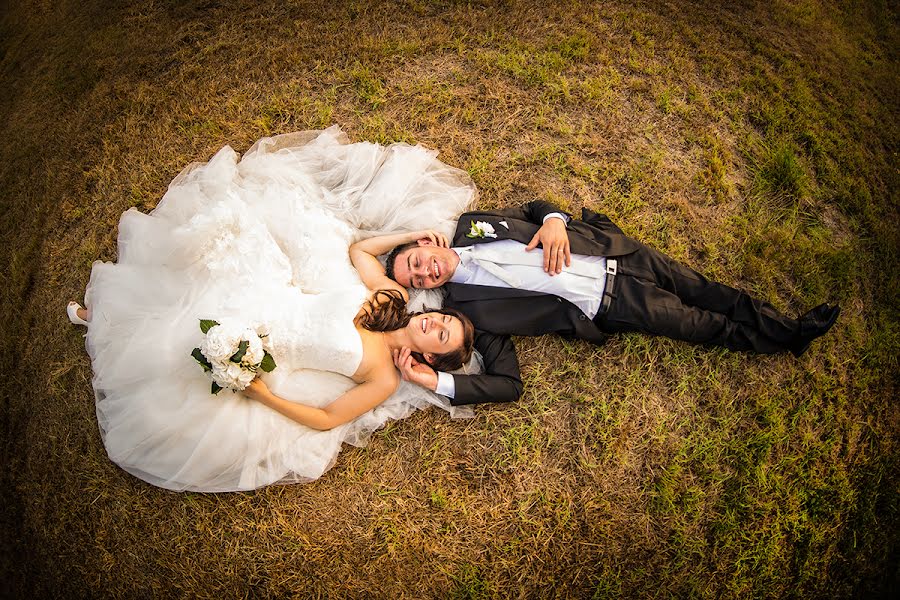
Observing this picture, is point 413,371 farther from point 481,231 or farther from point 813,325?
point 813,325

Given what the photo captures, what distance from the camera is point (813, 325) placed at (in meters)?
4.05

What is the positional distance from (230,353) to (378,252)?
1.62 metres

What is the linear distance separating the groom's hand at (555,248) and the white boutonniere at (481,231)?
374mm

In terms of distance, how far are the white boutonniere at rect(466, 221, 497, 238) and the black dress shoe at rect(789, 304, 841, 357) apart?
9.30 feet

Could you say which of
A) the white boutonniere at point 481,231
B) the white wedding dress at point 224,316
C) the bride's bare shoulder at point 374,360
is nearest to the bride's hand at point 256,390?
the white wedding dress at point 224,316

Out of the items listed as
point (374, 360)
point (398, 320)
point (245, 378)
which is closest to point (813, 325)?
point (398, 320)

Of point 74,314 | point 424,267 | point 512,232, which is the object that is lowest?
point 74,314

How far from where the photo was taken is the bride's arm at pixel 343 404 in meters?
3.64

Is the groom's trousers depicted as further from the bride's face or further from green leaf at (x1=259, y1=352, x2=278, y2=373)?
green leaf at (x1=259, y1=352, x2=278, y2=373)

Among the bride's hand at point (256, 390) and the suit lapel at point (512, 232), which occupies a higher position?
the suit lapel at point (512, 232)

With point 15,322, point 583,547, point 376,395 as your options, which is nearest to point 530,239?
point 376,395

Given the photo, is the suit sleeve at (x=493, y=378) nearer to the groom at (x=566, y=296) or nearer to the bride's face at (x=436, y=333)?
the groom at (x=566, y=296)

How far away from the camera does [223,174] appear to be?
169 inches

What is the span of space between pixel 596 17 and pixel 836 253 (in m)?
3.79
